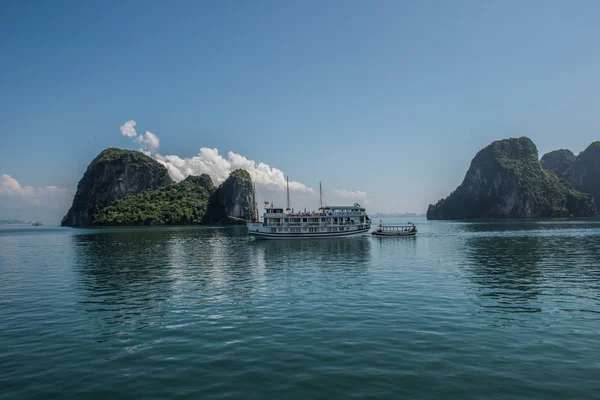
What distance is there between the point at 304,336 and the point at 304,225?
75.9 metres

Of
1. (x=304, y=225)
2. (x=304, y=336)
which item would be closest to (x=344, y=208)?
(x=304, y=225)

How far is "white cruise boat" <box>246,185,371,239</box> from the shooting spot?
303 ft

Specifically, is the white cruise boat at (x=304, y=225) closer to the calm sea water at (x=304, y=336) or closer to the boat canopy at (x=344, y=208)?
the boat canopy at (x=344, y=208)

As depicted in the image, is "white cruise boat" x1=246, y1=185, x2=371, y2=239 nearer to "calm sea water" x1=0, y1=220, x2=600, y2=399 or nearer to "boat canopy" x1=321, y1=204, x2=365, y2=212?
"boat canopy" x1=321, y1=204, x2=365, y2=212

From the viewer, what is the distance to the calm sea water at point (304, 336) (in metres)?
12.0

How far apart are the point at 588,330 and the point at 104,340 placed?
969 inches

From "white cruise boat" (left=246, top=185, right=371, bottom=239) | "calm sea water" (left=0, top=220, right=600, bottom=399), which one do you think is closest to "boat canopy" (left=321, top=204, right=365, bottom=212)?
"white cruise boat" (left=246, top=185, right=371, bottom=239)

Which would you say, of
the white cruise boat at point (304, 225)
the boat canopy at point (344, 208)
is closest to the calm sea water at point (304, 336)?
the white cruise boat at point (304, 225)

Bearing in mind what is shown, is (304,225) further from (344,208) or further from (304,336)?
(304,336)

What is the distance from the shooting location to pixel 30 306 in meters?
24.7

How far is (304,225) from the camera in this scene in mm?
93125

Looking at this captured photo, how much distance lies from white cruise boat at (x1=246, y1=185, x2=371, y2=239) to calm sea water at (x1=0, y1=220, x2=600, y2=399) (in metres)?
56.2

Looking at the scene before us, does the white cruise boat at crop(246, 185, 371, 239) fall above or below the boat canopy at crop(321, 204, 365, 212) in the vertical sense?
below

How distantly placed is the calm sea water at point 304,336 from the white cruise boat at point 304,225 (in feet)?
184
